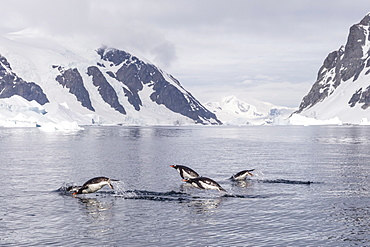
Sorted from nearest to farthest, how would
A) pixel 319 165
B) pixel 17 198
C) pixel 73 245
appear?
pixel 73 245 < pixel 17 198 < pixel 319 165

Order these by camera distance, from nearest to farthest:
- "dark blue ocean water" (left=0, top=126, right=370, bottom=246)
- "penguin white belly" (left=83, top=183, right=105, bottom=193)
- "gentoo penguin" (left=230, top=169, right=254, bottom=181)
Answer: "dark blue ocean water" (left=0, top=126, right=370, bottom=246)
"penguin white belly" (left=83, top=183, right=105, bottom=193)
"gentoo penguin" (left=230, top=169, right=254, bottom=181)

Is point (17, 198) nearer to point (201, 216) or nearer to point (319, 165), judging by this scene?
point (201, 216)

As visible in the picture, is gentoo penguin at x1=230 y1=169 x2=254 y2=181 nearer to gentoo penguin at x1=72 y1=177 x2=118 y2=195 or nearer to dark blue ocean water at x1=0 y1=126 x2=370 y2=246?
dark blue ocean water at x1=0 y1=126 x2=370 y2=246

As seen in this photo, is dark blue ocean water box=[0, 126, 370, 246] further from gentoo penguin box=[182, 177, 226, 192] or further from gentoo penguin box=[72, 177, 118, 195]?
gentoo penguin box=[72, 177, 118, 195]

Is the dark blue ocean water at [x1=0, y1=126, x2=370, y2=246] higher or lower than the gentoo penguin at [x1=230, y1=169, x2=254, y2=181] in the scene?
lower

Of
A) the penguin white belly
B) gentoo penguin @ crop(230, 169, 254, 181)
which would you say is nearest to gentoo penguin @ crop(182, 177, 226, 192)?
the penguin white belly

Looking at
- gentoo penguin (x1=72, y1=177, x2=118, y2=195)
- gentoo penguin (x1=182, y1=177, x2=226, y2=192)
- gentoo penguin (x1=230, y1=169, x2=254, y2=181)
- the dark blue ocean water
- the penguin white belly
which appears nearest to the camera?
the dark blue ocean water

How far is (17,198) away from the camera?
1094 inches

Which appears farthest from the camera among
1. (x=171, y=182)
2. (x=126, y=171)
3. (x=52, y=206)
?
Answer: (x=126, y=171)

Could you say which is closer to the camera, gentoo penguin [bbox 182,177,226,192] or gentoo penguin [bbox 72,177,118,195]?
gentoo penguin [bbox 72,177,118,195]

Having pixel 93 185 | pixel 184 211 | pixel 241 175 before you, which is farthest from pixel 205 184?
pixel 93 185

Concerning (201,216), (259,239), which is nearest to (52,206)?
(201,216)

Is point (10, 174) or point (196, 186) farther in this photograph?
point (10, 174)

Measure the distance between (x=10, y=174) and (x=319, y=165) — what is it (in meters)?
30.8
